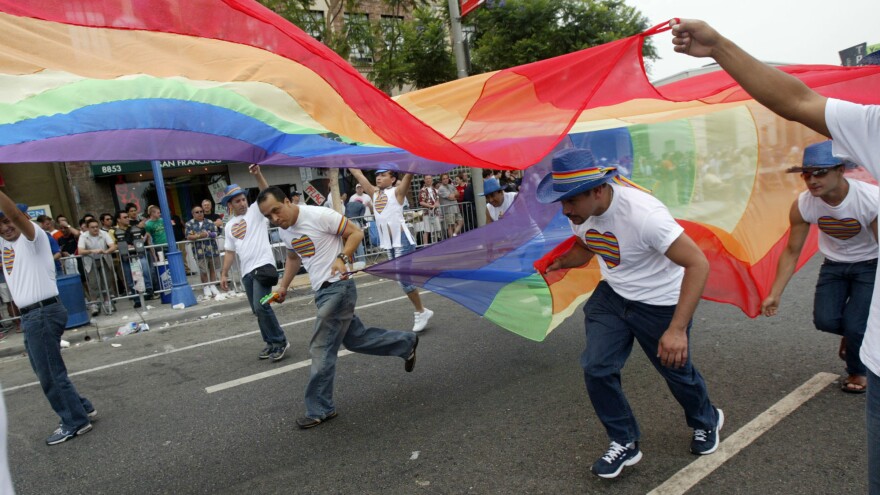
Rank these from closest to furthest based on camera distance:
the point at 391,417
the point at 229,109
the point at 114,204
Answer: the point at 229,109
the point at 391,417
the point at 114,204

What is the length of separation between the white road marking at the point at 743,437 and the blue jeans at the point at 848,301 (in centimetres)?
26

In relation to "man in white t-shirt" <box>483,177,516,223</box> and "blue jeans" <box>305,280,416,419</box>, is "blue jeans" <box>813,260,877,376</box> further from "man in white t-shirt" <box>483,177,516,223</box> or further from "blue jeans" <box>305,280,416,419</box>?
"man in white t-shirt" <box>483,177,516,223</box>

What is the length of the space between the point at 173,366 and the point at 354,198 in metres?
7.29

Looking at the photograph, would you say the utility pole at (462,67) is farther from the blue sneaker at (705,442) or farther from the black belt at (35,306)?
the blue sneaker at (705,442)

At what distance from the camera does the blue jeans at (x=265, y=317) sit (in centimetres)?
589

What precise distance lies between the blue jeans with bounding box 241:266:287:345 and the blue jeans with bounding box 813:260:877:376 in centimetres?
483

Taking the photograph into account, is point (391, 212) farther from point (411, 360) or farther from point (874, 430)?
point (874, 430)

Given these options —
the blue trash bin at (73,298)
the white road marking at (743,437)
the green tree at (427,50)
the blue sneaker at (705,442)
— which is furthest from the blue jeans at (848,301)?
the green tree at (427,50)

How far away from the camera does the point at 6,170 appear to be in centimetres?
1474

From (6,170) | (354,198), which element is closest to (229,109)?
(354,198)

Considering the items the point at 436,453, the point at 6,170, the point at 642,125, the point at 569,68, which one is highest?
the point at 6,170

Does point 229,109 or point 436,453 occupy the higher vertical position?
point 229,109

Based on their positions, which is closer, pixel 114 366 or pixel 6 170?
pixel 114 366

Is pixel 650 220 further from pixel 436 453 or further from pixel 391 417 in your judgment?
pixel 391 417
